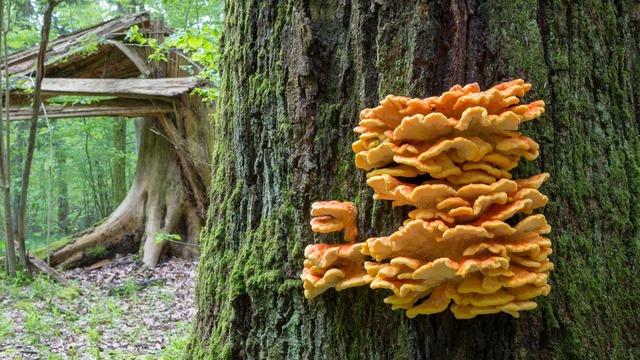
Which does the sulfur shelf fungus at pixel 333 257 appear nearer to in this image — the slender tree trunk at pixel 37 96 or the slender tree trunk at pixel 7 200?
the slender tree trunk at pixel 37 96

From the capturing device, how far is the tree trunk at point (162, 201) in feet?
34.4

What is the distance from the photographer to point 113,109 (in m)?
10.7

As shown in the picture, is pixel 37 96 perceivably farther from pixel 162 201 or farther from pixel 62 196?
pixel 62 196

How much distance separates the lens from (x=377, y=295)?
2244mm

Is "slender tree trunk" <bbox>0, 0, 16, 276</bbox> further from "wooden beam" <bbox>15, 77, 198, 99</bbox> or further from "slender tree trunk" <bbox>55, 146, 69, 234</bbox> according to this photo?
"slender tree trunk" <bbox>55, 146, 69, 234</bbox>

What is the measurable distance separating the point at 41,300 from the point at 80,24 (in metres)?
15.1

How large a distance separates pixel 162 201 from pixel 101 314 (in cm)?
443

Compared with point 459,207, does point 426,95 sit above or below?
above

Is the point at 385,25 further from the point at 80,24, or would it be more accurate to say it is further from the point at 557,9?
the point at 80,24

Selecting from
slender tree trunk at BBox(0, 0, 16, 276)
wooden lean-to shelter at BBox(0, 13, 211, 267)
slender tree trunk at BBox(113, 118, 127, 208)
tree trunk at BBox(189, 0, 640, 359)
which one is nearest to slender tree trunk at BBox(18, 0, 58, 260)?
slender tree trunk at BBox(0, 0, 16, 276)

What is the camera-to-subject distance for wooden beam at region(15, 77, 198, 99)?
9.98 m

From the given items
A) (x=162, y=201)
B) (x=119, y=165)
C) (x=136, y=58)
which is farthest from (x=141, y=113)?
(x=119, y=165)

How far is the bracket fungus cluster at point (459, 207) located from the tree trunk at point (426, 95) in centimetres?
31

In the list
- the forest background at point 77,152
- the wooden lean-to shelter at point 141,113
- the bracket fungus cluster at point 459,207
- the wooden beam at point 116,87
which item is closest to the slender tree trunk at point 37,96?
the wooden beam at point 116,87
